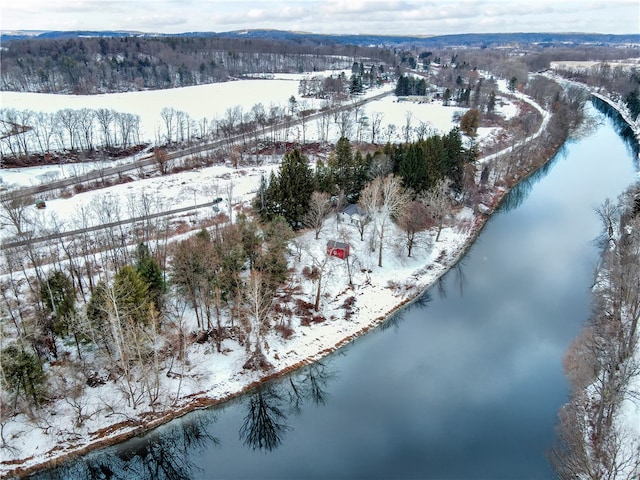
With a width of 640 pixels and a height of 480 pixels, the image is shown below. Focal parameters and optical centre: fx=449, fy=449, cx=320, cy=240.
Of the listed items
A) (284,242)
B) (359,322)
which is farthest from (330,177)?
(359,322)

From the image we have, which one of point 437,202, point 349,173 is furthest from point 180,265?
point 437,202

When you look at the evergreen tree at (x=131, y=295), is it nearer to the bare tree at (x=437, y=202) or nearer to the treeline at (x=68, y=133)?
the bare tree at (x=437, y=202)

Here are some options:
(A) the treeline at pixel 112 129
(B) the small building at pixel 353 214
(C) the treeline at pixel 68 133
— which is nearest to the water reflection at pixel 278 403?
(B) the small building at pixel 353 214

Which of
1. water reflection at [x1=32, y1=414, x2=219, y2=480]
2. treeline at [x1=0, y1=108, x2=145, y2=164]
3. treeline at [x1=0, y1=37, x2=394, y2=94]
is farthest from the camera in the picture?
treeline at [x1=0, y1=37, x2=394, y2=94]

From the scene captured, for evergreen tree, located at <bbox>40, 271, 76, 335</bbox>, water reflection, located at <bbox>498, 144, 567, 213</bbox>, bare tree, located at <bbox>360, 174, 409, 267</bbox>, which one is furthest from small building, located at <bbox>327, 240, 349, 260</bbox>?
water reflection, located at <bbox>498, 144, 567, 213</bbox>

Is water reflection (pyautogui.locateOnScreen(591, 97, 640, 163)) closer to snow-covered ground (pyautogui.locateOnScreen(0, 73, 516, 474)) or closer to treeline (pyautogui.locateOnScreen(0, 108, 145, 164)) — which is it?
snow-covered ground (pyautogui.locateOnScreen(0, 73, 516, 474))

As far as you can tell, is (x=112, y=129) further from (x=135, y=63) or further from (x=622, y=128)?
(x=622, y=128)

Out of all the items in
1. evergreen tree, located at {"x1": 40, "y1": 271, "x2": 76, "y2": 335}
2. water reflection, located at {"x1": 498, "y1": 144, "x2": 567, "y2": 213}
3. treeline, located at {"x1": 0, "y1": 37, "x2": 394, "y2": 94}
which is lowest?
water reflection, located at {"x1": 498, "y1": 144, "x2": 567, "y2": 213}
